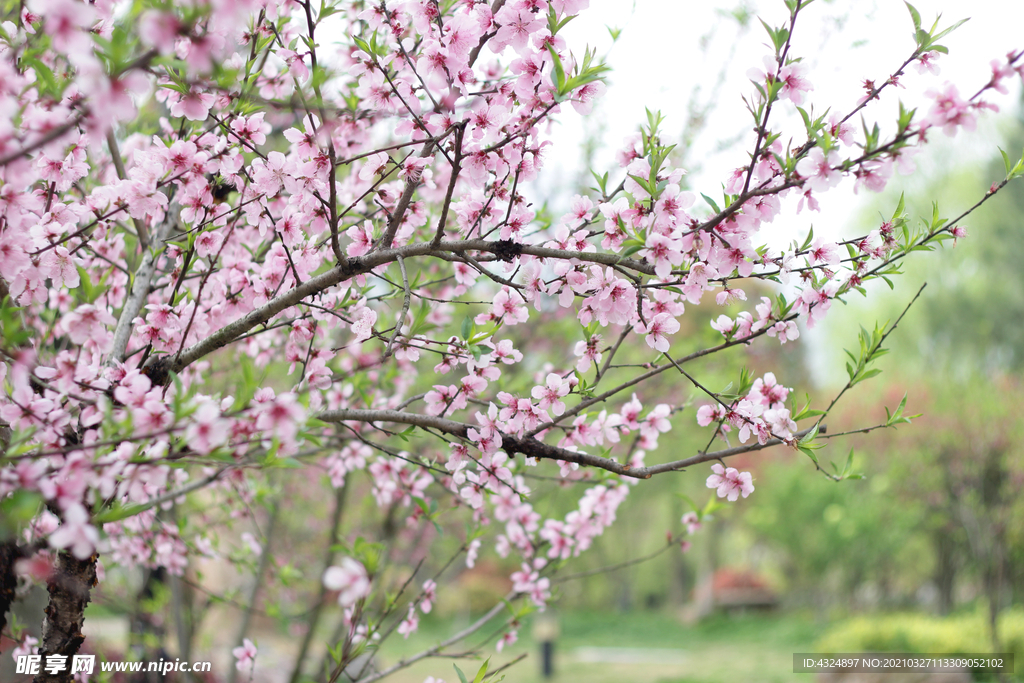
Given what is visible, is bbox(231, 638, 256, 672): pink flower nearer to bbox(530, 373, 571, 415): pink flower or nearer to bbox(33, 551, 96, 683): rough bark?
bbox(33, 551, 96, 683): rough bark

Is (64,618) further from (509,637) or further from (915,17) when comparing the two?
(915,17)

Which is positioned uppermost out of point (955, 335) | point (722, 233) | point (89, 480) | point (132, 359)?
point (955, 335)

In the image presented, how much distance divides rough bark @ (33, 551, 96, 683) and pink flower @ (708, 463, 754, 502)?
1.90 meters

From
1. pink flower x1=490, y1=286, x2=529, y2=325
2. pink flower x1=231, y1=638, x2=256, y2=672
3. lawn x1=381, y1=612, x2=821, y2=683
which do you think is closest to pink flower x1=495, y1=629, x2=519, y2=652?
pink flower x1=231, y1=638, x2=256, y2=672

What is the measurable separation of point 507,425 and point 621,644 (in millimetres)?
13058

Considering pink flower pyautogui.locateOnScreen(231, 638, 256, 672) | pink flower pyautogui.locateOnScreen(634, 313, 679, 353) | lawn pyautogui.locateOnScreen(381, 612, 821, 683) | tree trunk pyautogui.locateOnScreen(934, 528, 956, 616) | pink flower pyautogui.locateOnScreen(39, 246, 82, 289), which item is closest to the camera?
pink flower pyautogui.locateOnScreen(39, 246, 82, 289)

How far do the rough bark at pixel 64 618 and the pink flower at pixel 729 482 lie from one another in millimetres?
1897

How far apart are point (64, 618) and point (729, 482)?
2028 mm

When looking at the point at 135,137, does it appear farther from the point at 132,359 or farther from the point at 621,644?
the point at 621,644

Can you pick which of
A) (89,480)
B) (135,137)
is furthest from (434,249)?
(135,137)

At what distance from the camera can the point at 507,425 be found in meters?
1.84

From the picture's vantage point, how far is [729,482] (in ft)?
6.36

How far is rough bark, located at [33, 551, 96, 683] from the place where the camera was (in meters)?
1.84

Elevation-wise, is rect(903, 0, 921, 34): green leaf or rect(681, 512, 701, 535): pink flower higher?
rect(903, 0, 921, 34): green leaf
